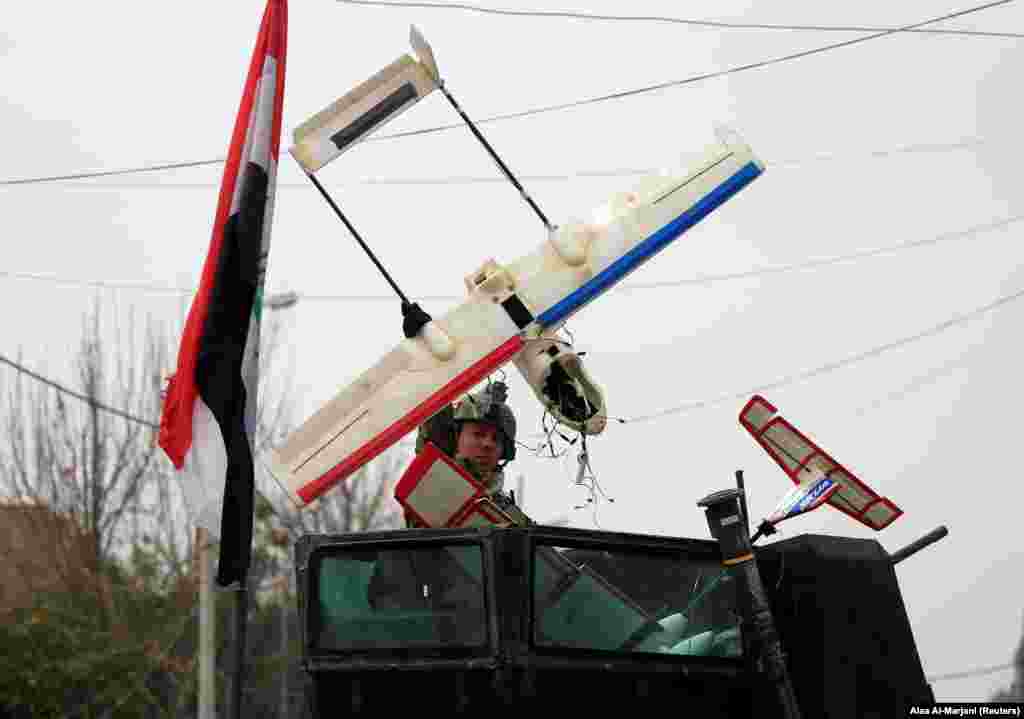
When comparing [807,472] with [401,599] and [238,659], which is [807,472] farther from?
[238,659]

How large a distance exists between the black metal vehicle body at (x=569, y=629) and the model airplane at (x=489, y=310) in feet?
2.65

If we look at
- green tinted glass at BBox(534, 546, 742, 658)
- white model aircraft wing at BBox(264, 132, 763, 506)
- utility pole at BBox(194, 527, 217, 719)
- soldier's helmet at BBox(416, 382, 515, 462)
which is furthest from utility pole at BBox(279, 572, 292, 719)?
green tinted glass at BBox(534, 546, 742, 658)

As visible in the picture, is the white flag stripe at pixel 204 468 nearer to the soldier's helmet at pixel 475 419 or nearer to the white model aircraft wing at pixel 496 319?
the white model aircraft wing at pixel 496 319

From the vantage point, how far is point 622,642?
580cm

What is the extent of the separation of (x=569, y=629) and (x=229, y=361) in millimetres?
2609

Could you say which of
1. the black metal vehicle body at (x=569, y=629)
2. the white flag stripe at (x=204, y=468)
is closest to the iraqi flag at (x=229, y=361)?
the white flag stripe at (x=204, y=468)

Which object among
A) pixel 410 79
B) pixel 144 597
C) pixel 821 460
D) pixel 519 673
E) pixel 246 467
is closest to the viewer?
pixel 519 673

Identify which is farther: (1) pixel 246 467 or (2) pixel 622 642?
(1) pixel 246 467

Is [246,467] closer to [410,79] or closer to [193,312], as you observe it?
[193,312]

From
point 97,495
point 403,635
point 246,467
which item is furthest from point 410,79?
point 97,495

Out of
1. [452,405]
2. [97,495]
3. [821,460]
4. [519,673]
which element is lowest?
[519,673]

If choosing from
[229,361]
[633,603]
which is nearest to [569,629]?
[633,603]

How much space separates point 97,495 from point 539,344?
22.2m

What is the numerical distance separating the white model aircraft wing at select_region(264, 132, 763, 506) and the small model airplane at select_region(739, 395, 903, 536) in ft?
3.01
